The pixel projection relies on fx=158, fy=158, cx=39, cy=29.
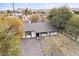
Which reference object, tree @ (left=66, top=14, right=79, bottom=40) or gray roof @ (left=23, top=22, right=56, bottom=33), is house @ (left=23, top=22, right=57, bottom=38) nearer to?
gray roof @ (left=23, top=22, right=56, bottom=33)

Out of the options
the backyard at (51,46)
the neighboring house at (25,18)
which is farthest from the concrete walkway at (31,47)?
the neighboring house at (25,18)

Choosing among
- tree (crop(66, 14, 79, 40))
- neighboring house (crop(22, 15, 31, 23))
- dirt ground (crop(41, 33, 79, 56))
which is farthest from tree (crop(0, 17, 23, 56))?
tree (crop(66, 14, 79, 40))

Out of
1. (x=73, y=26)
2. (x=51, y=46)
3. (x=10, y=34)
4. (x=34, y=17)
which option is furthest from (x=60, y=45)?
(x=10, y=34)

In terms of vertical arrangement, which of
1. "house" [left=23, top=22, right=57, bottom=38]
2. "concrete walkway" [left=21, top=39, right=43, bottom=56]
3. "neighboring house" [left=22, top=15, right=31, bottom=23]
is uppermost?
"neighboring house" [left=22, top=15, right=31, bottom=23]

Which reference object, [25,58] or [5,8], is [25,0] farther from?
[25,58]

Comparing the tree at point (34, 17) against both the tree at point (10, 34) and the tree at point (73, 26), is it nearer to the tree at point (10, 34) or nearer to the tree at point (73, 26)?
the tree at point (10, 34)

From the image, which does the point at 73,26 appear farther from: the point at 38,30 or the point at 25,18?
the point at 25,18

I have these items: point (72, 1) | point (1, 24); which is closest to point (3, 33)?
point (1, 24)
